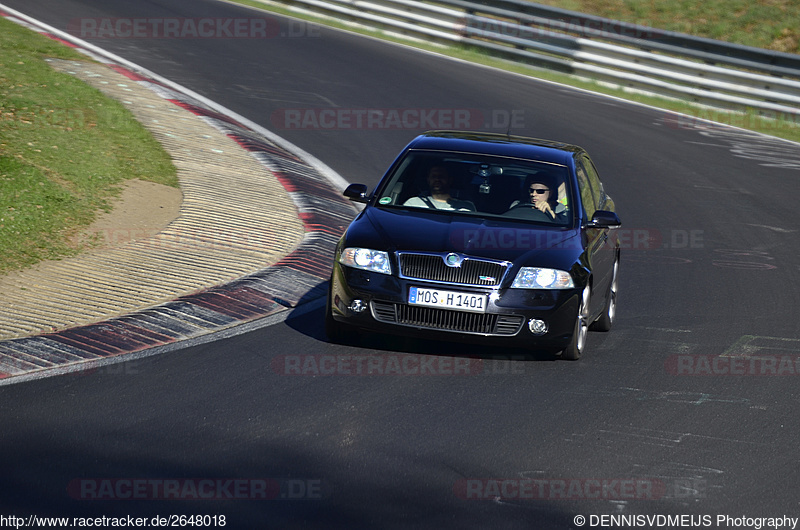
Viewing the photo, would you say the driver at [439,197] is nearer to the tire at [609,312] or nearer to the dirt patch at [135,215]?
the tire at [609,312]

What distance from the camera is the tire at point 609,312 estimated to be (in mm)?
9180

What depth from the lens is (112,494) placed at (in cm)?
521

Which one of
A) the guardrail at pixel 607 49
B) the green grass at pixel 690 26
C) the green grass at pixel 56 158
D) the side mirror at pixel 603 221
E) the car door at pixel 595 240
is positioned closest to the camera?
the car door at pixel 595 240

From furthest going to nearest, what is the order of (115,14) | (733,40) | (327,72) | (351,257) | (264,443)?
(733,40), (115,14), (327,72), (351,257), (264,443)

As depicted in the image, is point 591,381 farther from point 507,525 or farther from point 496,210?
point 507,525

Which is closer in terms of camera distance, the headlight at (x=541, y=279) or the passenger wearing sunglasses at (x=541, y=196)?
the headlight at (x=541, y=279)

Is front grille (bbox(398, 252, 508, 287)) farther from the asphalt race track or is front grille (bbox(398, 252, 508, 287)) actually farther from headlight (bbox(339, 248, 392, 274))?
the asphalt race track

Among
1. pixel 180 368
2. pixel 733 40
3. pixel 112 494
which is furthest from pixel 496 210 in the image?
pixel 733 40

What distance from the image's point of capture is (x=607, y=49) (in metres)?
22.8

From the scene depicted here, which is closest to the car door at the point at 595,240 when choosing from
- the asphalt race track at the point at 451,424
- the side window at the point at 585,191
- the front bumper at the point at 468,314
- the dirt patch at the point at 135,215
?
the side window at the point at 585,191

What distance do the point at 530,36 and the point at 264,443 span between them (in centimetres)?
1942

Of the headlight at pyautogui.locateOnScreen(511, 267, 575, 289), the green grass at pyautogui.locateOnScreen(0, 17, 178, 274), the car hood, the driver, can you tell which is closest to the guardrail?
the green grass at pyautogui.locateOnScreen(0, 17, 178, 274)

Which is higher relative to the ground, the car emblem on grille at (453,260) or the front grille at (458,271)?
the car emblem on grille at (453,260)

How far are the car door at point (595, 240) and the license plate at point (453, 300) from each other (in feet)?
3.88
